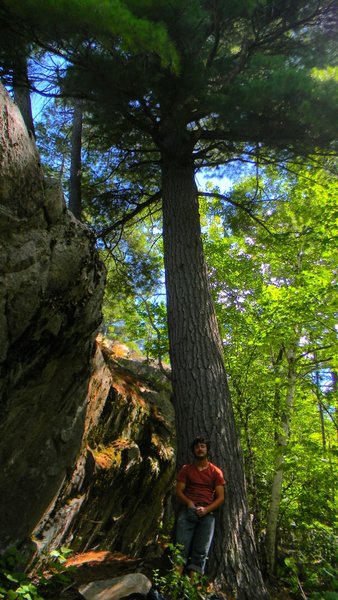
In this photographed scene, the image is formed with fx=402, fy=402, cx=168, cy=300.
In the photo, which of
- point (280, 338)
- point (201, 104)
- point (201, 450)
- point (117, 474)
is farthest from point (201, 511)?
point (201, 104)

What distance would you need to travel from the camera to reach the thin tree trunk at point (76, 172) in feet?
22.9

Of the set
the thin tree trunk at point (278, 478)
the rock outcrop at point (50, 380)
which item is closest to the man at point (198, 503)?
the rock outcrop at point (50, 380)

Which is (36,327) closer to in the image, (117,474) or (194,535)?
(194,535)

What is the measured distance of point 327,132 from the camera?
546 cm

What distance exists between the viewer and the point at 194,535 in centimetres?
387

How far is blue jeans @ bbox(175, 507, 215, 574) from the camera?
3695mm

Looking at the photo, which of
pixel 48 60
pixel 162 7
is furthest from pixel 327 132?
pixel 48 60

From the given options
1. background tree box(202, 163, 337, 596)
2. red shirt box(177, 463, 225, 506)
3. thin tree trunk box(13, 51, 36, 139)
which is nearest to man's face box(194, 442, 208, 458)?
red shirt box(177, 463, 225, 506)

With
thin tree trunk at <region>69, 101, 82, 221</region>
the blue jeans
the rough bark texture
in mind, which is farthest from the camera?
thin tree trunk at <region>69, 101, 82, 221</region>

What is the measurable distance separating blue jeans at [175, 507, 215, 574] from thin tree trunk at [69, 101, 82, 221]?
489cm

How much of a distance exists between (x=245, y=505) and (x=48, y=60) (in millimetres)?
6168

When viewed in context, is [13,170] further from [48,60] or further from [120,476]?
[120,476]

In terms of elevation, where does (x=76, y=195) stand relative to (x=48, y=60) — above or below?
below

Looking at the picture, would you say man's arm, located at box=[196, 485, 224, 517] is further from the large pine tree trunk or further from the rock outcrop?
the rock outcrop
